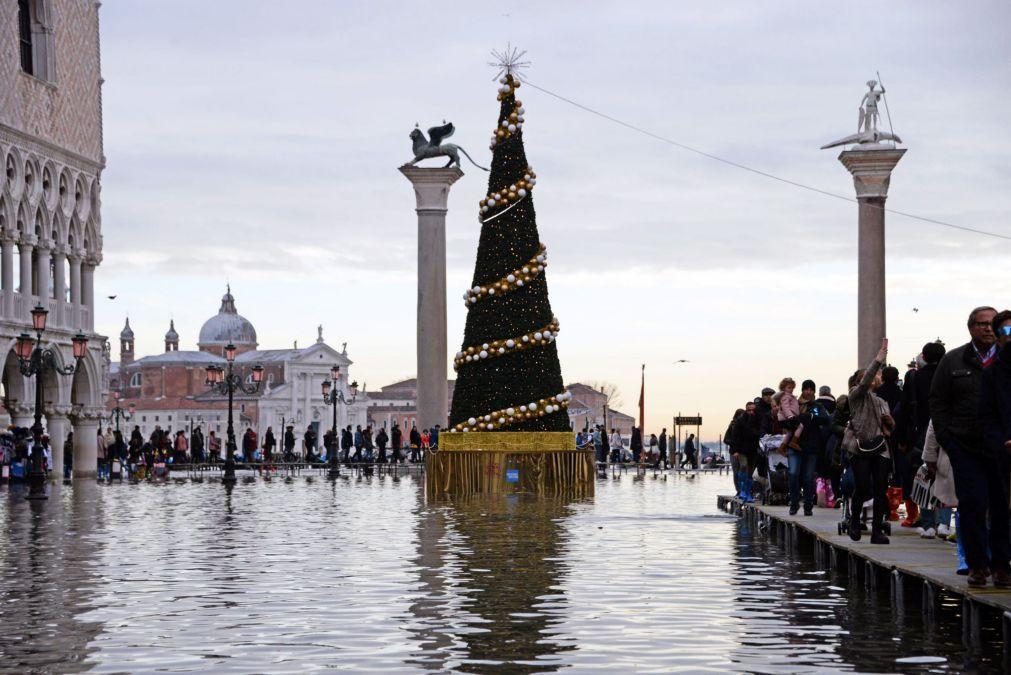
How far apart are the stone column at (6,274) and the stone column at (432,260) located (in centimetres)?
1044

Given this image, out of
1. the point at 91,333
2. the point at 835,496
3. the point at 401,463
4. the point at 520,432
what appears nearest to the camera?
the point at 835,496

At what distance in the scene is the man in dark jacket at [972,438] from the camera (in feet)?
38.5

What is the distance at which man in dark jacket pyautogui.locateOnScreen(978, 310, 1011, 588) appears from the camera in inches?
453

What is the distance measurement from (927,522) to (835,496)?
6.47 meters

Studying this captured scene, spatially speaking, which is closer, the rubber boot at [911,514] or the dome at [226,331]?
the rubber boot at [911,514]

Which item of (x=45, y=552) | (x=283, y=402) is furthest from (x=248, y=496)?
(x=283, y=402)

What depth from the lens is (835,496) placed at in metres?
23.3

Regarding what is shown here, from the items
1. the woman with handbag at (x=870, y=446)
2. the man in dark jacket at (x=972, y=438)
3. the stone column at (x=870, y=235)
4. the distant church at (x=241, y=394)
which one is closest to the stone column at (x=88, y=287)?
the stone column at (x=870, y=235)

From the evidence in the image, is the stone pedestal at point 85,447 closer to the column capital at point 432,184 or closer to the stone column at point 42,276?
the stone column at point 42,276

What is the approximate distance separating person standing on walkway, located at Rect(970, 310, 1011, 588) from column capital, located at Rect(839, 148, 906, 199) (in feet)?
115

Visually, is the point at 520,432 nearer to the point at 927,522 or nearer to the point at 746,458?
the point at 746,458

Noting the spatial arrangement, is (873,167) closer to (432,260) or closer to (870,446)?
(432,260)

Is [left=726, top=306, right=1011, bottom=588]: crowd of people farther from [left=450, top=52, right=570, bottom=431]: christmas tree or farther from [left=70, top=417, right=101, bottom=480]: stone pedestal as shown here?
[left=70, top=417, right=101, bottom=480]: stone pedestal

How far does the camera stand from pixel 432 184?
51.0 meters
